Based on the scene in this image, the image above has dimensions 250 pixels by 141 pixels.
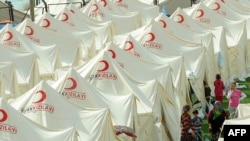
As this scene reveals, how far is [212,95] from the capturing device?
25.2m

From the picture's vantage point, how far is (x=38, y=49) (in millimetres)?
26703

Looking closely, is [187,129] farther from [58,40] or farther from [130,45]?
[58,40]

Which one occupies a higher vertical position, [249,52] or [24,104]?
[24,104]

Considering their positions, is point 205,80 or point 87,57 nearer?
point 205,80

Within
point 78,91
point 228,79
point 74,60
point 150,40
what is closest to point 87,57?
point 74,60

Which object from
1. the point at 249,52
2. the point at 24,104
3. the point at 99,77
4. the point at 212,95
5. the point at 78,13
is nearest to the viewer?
the point at 24,104

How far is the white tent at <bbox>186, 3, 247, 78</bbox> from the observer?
92.9 ft

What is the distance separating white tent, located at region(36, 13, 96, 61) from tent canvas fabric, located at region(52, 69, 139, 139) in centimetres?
773

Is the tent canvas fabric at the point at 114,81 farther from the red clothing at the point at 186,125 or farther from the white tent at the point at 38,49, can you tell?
the white tent at the point at 38,49

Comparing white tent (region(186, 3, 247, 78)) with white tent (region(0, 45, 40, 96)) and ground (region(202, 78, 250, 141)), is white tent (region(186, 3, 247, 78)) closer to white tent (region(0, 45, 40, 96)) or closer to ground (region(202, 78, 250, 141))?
ground (region(202, 78, 250, 141))

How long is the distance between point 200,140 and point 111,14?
45.0ft

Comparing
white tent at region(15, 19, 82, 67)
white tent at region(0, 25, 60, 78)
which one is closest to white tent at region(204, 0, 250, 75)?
white tent at region(15, 19, 82, 67)

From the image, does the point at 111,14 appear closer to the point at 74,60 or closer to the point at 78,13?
the point at 78,13

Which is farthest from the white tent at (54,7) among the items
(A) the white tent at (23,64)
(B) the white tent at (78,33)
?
(A) the white tent at (23,64)
